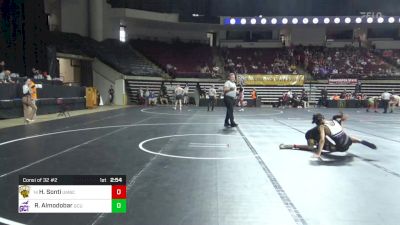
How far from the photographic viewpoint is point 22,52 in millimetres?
18688

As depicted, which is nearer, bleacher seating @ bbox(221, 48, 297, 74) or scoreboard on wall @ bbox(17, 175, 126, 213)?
scoreboard on wall @ bbox(17, 175, 126, 213)

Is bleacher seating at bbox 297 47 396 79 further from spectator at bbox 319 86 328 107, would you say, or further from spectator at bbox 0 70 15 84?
spectator at bbox 0 70 15 84

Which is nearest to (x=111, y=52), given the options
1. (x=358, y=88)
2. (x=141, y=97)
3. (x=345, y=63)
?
(x=141, y=97)

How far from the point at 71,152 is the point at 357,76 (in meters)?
28.3

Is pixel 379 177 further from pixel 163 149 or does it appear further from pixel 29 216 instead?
pixel 29 216

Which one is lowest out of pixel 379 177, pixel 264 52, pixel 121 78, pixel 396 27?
pixel 379 177

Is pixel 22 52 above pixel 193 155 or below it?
above

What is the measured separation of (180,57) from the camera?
34.0 meters

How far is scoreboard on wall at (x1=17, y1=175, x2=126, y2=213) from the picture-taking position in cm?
284

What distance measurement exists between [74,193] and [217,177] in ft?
7.76

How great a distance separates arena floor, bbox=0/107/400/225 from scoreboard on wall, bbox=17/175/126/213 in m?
0.30

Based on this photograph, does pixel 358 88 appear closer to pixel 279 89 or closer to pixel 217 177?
pixel 279 89

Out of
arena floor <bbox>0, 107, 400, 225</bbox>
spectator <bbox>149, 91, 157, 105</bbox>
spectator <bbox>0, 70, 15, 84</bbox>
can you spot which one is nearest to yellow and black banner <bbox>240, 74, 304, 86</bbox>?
spectator <bbox>149, 91, 157, 105</bbox>

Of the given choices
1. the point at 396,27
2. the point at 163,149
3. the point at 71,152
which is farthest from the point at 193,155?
the point at 396,27
